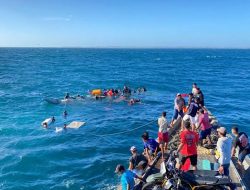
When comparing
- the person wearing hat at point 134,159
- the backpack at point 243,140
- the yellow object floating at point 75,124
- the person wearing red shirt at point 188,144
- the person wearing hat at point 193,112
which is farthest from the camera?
the yellow object floating at point 75,124

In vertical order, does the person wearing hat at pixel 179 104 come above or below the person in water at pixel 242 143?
above

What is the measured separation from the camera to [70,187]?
18.7m

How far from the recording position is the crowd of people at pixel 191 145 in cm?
1193

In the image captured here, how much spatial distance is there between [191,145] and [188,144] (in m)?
0.13

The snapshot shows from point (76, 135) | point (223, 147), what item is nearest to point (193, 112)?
point (223, 147)

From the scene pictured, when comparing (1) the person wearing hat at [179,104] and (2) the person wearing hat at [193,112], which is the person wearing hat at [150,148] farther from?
(1) the person wearing hat at [179,104]

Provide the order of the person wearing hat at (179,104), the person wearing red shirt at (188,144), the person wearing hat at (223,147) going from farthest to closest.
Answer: the person wearing hat at (179,104)
the person wearing red shirt at (188,144)
the person wearing hat at (223,147)

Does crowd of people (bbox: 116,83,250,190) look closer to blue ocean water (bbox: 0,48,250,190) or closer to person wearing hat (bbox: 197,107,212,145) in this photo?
person wearing hat (bbox: 197,107,212,145)

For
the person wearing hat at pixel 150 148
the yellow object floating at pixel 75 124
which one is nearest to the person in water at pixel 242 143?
the person wearing hat at pixel 150 148

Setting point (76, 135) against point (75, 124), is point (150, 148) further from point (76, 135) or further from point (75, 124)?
point (75, 124)

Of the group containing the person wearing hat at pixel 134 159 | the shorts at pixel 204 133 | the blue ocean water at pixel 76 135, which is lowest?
the blue ocean water at pixel 76 135

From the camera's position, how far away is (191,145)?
12.4 metres

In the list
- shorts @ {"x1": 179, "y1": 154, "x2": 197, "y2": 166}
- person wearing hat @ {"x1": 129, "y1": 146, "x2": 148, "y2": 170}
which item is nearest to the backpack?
shorts @ {"x1": 179, "y1": 154, "x2": 197, "y2": 166}

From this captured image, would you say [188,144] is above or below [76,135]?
above
